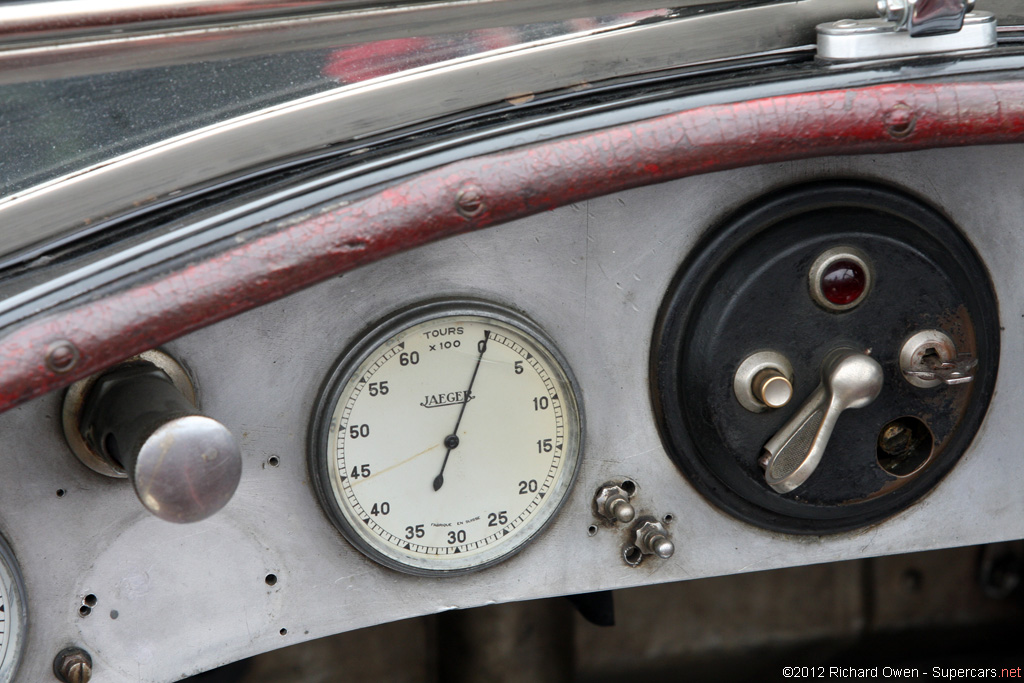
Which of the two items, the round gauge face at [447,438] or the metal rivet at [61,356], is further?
the round gauge face at [447,438]

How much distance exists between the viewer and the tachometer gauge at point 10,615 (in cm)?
117

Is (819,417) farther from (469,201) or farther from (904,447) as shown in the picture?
(469,201)

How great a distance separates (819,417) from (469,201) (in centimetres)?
57

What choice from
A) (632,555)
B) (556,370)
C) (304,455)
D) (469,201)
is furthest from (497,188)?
(632,555)

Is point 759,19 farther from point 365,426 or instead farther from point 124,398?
point 124,398

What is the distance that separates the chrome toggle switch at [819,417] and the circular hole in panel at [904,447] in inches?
5.0

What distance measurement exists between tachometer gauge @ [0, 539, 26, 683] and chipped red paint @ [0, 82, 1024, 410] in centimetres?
34

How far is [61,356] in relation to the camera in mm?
927

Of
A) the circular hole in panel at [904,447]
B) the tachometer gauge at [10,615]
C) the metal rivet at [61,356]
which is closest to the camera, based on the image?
the metal rivet at [61,356]

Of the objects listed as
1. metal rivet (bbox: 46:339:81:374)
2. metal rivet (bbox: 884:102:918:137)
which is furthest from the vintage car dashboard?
metal rivet (bbox: 46:339:81:374)

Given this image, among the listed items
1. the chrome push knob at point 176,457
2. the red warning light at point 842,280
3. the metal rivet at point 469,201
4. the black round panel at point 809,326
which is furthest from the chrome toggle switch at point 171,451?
the red warning light at point 842,280

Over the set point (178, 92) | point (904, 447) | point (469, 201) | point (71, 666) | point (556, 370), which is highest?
point (178, 92)

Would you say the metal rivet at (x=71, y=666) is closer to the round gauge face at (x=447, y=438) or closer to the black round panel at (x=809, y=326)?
the round gauge face at (x=447, y=438)

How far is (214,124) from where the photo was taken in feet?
3.49
